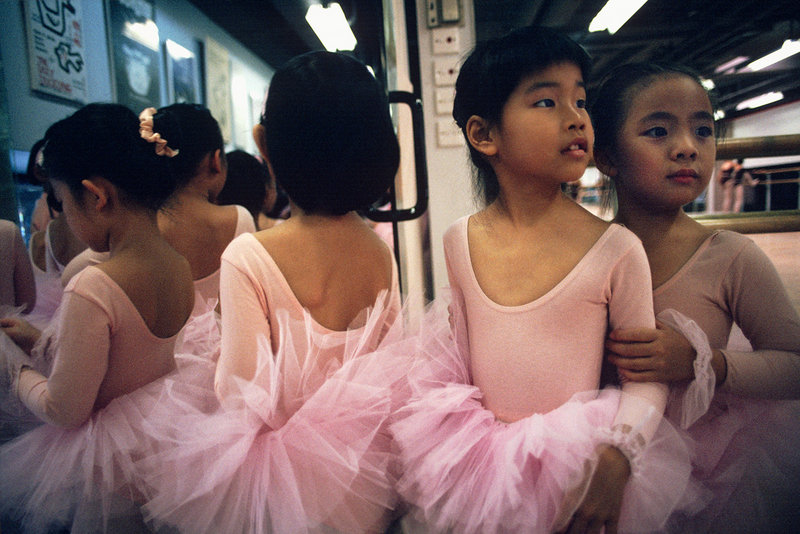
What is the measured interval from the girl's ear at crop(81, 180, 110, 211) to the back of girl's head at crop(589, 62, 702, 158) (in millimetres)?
985

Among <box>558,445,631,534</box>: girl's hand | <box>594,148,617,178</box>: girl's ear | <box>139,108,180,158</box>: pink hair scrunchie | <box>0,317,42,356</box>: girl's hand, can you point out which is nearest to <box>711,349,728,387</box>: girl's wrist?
<box>558,445,631,534</box>: girl's hand

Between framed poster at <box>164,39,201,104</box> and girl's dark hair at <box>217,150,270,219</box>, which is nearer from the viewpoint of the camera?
girl's dark hair at <box>217,150,270,219</box>

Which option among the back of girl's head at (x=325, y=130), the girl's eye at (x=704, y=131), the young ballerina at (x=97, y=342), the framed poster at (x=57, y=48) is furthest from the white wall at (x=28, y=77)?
the girl's eye at (x=704, y=131)

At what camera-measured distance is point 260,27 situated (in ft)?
15.4

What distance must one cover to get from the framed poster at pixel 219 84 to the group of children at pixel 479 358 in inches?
118

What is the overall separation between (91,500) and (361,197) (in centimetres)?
76

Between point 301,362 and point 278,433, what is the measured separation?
12 cm

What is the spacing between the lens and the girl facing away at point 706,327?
706 mm

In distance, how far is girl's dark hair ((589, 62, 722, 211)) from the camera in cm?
76

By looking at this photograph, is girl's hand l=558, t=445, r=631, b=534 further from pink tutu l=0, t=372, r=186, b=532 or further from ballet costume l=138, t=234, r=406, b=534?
pink tutu l=0, t=372, r=186, b=532

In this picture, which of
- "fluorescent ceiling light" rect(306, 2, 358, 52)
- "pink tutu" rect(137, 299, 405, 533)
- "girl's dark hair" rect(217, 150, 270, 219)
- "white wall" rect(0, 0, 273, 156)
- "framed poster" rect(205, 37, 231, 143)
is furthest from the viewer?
"framed poster" rect(205, 37, 231, 143)

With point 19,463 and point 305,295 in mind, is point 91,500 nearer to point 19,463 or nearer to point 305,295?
point 19,463

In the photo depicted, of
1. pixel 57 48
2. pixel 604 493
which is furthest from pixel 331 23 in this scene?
pixel 604 493

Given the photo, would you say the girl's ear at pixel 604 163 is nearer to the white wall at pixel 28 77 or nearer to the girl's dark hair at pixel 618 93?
the girl's dark hair at pixel 618 93
